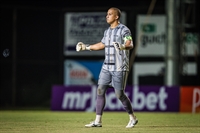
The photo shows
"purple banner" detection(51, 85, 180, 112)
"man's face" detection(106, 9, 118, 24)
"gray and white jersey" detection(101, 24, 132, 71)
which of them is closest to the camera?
"gray and white jersey" detection(101, 24, 132, 71)

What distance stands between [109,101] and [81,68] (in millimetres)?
6035

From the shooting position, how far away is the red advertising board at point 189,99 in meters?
20.1

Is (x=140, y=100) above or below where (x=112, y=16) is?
below

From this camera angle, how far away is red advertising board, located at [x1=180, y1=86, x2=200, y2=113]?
20125 mm

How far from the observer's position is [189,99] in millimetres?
20141

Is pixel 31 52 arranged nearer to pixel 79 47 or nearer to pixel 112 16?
pixel 79 47

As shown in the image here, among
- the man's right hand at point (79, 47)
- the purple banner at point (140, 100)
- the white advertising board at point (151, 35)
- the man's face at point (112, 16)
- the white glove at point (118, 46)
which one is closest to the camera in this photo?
the white glove at point (118, 46)

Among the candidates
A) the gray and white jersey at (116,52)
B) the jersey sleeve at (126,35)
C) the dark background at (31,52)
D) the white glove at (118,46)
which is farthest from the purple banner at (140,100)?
the white glove at (118,46)

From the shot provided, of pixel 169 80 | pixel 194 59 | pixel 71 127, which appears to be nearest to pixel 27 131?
pixel 71 127

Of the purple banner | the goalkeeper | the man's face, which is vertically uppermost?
the man's face

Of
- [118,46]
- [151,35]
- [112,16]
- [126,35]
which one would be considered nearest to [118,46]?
[118,46]

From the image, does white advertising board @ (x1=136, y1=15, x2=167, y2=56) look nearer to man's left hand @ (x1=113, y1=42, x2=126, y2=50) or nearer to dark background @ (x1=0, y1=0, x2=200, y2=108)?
dark background @ (x1=0, y1=0, x2=200, y2=108)

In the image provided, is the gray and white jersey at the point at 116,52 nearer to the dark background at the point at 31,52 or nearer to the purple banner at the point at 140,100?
the purple banner at the point at 140,100

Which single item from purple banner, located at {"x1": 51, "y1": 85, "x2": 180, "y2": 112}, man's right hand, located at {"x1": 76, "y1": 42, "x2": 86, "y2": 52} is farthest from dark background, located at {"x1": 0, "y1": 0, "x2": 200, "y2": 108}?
man's right hand, located at {"x1": 76, "y1": 42, "x2": 86, "y2": 52}
